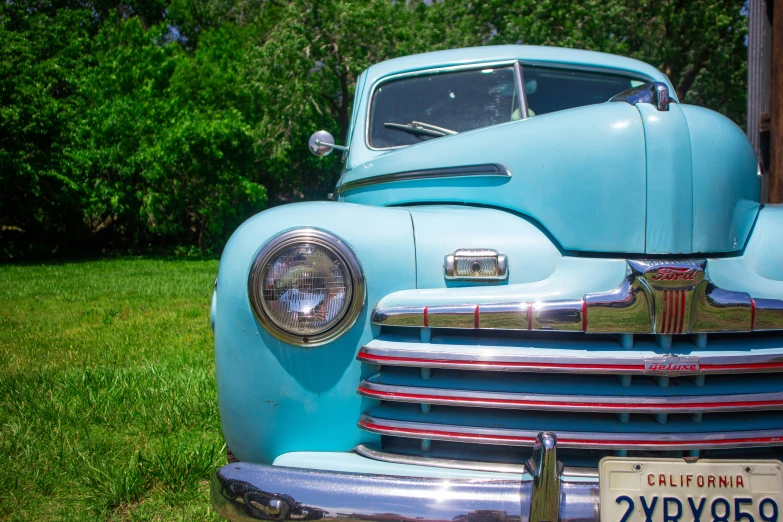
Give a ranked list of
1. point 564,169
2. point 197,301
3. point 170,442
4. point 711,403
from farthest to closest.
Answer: point 197,301 → point 170,442 → point 564,169 → point 711,403

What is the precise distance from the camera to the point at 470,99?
109 inches

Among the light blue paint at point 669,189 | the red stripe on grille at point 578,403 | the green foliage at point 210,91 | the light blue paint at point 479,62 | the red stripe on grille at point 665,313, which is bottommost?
the red stripe on grille at point 578,403

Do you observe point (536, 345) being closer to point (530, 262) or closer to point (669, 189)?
point (530, 262)

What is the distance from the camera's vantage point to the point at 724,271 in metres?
1.55

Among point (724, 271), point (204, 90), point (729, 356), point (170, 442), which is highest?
point (204, 90)

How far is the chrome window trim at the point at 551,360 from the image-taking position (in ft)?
4.57

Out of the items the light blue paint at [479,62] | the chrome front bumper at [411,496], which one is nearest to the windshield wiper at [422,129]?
the light blue paint at [479,62]

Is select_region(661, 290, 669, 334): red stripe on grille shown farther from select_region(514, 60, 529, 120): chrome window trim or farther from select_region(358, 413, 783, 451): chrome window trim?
select_region(514, 60, 529, 120): chrome window trim

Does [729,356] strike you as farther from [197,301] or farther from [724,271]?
[197,301]

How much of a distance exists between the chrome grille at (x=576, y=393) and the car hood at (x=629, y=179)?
10.9 inches

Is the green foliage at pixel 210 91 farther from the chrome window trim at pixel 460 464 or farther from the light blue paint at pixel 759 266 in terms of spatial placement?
the chrome window trim at pixel 460 464

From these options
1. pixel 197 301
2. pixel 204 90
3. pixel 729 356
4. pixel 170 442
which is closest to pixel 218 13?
pixel 204 90

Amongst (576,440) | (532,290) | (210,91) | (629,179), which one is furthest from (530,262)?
(210,91)

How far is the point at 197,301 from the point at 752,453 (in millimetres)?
6003
